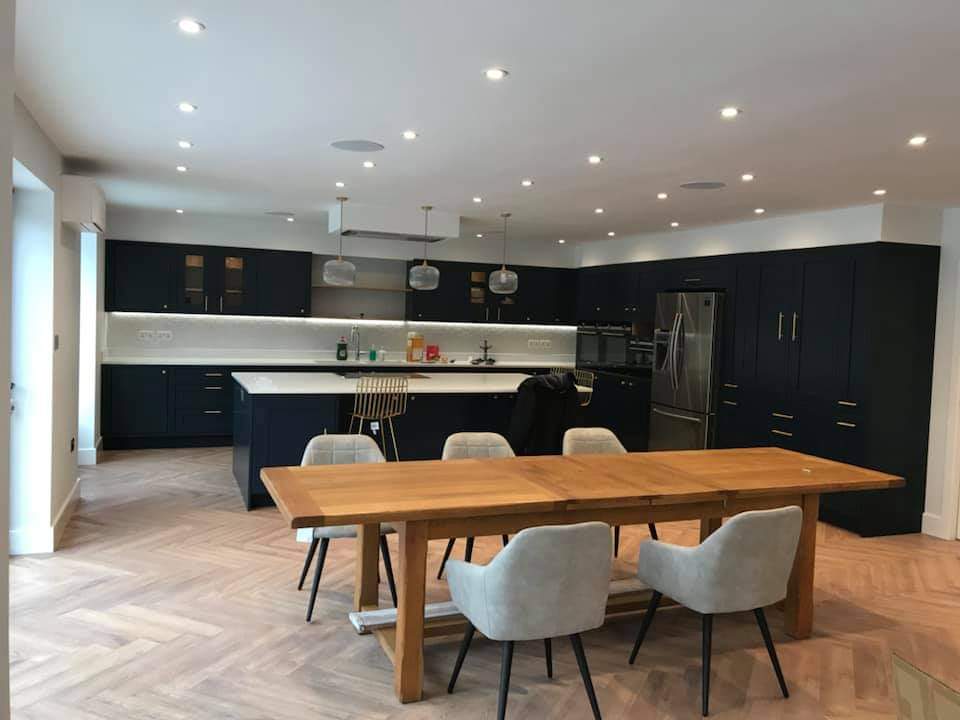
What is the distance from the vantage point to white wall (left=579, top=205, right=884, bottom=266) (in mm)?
5914

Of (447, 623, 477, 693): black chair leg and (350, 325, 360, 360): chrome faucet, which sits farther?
(350, 325, 360, 360): chrome faucet

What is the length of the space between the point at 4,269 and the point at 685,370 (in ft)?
21.9

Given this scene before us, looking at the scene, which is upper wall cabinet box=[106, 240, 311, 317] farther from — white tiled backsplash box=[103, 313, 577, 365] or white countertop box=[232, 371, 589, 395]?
white countertop box=[232, 371, 589, 395]

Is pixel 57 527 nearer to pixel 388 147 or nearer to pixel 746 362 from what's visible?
pixel 388 147

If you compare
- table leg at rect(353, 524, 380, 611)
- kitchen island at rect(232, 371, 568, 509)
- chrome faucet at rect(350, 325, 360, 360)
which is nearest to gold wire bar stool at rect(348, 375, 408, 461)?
kitchen island at rect(232, 371, 568, 509)

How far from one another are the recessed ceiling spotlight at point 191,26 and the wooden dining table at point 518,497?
1.73 meters

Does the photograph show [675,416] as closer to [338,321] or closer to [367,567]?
[338,321]

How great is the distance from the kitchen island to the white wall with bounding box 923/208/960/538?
3341 millimetres

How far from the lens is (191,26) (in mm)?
2729

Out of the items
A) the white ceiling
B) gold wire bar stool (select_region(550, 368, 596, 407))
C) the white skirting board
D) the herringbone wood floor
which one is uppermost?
the white ceiling

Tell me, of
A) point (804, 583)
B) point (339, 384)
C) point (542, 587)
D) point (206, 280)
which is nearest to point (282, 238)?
point (206, 280)

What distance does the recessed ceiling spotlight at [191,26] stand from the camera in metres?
2.69

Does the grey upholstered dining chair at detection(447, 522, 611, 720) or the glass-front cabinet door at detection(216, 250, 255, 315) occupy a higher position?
the glass-front cabinet door at detection(216, 250, 255, 315)

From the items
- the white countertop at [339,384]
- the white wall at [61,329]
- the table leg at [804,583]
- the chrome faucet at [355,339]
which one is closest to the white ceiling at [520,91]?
the white wall at [61,329]
